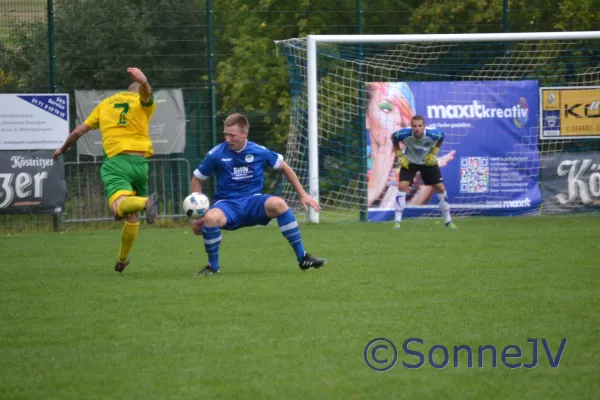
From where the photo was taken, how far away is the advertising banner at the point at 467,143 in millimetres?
17797

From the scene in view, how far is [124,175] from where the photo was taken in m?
10.3

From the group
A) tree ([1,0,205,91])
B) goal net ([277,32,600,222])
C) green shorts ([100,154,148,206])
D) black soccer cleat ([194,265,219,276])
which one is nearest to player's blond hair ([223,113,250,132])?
green shorts ([100,154,148,206])

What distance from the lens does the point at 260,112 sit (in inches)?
774

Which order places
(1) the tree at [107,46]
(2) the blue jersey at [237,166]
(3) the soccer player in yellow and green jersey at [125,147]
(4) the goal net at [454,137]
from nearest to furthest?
(2) the blue jersey at [237,166]
(3) the soccer player in yellow and green jersey at [125,147]
(1) the tree at [107,46]
(4) the goal net at [454,137]

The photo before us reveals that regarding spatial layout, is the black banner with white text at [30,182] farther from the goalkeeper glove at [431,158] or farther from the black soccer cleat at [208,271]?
the black soccer cleat at [208,271]

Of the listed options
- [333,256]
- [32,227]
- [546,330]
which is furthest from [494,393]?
[32,227]

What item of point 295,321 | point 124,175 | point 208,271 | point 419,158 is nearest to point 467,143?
point 419,158

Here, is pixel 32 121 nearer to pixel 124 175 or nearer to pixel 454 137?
pixel 124 175

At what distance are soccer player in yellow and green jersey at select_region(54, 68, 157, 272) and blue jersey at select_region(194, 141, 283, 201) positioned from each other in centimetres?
74

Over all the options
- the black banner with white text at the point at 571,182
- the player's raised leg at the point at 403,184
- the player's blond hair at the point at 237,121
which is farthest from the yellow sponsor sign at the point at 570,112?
the player's blond hair at the point at 237,121

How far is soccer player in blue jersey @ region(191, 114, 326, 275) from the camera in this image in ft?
31.9

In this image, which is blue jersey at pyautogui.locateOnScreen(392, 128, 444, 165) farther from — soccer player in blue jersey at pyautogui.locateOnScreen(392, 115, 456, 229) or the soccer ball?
the soccer ball

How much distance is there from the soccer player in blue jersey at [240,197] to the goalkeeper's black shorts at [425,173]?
636 centimetres

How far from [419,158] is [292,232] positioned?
22.3ft
